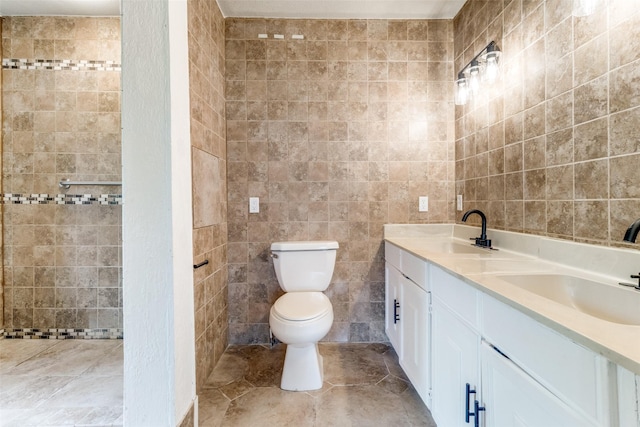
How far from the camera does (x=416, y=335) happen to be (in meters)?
1.57

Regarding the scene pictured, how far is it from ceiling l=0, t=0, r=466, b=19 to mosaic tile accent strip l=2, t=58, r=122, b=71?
0.34 m

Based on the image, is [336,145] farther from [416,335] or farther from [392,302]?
[416,335]

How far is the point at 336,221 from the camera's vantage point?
7.47 ft

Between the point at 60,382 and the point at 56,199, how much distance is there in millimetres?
1322

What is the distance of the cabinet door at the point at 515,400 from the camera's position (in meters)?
0.63

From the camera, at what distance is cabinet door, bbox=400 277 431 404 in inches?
56.9

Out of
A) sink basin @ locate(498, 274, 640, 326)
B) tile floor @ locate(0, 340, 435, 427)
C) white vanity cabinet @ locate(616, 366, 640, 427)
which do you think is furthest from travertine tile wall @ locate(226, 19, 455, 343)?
white vanity cabinet @ locate(616, 366, 640, 427)

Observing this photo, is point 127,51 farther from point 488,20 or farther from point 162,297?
point 488,20

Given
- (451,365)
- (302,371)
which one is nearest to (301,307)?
(302,371)

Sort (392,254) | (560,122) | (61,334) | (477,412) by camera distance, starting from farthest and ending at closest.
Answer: (61,334) < (392,254) < (560,122) < (477,412)

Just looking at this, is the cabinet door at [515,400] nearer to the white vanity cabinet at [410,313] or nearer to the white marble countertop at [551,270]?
the white marble countertop at [551,270]

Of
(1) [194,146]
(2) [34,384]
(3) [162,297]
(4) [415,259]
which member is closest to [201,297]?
(3) [162,297]

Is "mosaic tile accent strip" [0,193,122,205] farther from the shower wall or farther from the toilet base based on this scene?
the toilet base

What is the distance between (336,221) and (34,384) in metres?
2.07
